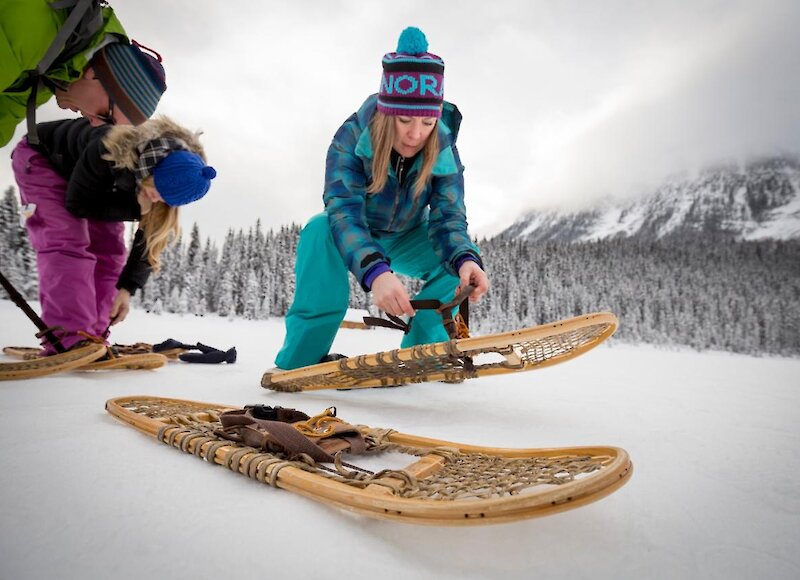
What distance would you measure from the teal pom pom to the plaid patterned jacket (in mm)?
350

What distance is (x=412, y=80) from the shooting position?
2555 mm

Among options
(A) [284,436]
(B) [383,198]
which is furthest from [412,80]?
(A) [284,436]

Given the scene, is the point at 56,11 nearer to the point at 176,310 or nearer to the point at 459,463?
the point at 459,463

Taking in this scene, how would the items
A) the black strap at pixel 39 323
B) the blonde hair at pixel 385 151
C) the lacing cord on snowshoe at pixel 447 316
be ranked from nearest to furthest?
the lacing cord on snowshoe at pixel 447 316 → the blonde hair at pixel 385 151 → the black strap at pixel 39 323

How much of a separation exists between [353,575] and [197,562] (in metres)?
0.28

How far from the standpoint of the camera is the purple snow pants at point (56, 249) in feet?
9.95

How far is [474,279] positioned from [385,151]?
99 cm

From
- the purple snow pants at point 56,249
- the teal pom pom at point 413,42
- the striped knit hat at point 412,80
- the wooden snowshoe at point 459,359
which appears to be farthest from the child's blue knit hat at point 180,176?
the teal pom pom at point 413,42

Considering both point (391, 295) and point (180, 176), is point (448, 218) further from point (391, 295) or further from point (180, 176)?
point (180, 176)

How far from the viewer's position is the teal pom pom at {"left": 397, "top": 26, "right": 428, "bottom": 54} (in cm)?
264

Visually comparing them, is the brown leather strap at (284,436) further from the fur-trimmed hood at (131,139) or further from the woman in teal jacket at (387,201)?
the fur-trimmed hood at (131,139)

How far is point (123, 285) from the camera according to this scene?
11.8 ft

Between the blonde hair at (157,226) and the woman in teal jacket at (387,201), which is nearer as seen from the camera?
the woman in teal jacket at (387,201)

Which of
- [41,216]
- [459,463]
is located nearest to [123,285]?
[41,216]
